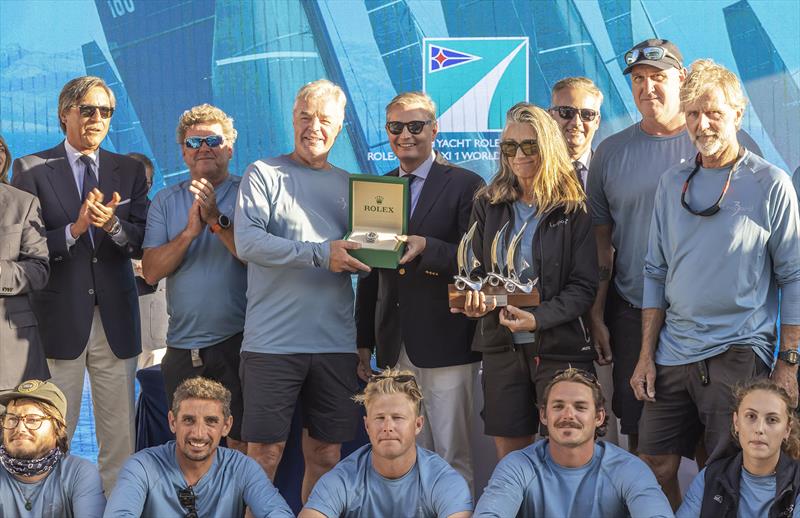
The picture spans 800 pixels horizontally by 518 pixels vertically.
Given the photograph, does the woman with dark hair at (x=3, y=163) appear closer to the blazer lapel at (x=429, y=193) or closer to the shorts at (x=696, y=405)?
the blazer lapel at (x=429, y=193)

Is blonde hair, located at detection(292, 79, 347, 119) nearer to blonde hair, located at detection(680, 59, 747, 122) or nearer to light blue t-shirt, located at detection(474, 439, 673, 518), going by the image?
blonde hair, located at detection(680, 59, 747, 122)

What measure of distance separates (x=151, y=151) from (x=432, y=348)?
2.69m

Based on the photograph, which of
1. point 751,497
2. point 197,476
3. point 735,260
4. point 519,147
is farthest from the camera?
point 519,147

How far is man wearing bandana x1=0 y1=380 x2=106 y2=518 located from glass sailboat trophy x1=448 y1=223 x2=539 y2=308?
1439 mm

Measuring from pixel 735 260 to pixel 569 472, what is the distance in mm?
894

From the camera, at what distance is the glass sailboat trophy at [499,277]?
3566 millimetres

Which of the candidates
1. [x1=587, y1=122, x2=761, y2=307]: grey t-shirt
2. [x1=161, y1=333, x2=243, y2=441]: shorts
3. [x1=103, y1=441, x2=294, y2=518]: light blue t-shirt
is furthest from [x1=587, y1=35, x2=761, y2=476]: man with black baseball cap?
[x1=161, y1=333, x2=243, y2=441]: shorts

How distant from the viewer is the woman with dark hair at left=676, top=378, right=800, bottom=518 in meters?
3.24

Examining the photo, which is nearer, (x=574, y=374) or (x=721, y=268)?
(x=721, y=268)

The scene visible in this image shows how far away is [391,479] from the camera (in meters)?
A: 3.55

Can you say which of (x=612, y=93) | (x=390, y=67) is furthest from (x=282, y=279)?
(x=612, y=93)

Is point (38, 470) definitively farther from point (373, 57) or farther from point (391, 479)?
point (373, 57)

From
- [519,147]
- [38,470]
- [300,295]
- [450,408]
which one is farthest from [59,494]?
[519,147]

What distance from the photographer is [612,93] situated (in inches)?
231
